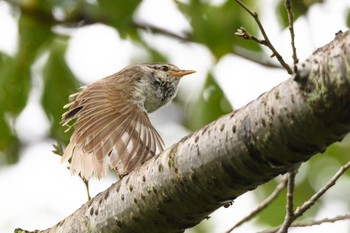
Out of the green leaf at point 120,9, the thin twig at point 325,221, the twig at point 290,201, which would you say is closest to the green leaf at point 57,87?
the green leaf at point 120,9

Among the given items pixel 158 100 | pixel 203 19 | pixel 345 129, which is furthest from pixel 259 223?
pixel 345 129

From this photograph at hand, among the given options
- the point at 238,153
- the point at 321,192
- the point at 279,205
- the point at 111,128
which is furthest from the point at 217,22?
the point at 238,153

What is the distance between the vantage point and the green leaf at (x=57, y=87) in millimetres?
4926

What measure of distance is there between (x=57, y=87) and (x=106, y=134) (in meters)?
0.98

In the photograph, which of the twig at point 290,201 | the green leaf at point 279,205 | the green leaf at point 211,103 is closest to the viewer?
the twig at point 290,201

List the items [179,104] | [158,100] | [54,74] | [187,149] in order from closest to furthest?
[187,149], [54,74], [158,100], [179,104]

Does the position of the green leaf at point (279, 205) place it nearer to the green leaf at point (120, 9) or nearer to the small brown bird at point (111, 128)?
the small brown bird at point (111, 128)

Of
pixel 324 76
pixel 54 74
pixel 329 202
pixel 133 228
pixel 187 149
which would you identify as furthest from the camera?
pixel 329 202

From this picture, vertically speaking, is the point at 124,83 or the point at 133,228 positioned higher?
the point at 124,83

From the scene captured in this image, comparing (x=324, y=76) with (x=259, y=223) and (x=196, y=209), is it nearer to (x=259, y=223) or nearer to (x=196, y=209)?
(x=196, y=209)

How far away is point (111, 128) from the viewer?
13.9 feet

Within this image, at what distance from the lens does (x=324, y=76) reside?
7.53ft

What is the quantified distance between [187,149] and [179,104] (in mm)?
5861

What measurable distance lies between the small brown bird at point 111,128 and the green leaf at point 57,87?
0.10 meters
